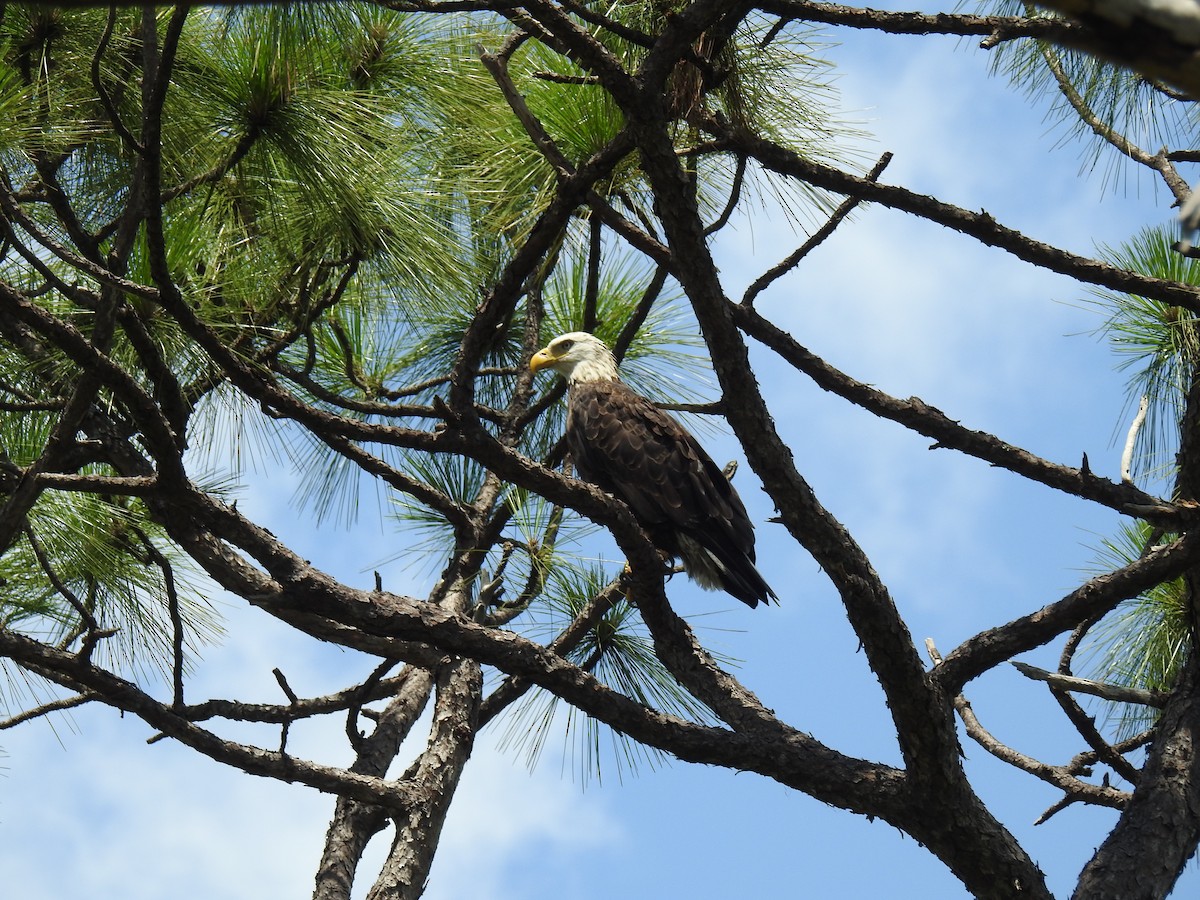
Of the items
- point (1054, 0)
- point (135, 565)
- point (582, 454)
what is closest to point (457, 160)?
point (582, 454)

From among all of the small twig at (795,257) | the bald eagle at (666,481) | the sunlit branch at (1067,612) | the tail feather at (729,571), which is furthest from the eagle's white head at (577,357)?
the sunlit branch at (1067,612)

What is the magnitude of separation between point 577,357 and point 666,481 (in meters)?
0.88

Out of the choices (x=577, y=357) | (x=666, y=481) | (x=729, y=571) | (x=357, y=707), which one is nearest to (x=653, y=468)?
(x=666, y=481)

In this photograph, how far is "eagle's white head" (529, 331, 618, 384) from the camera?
14.5 ft

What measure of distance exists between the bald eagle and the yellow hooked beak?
0.83 ft

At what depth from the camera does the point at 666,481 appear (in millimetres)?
3791

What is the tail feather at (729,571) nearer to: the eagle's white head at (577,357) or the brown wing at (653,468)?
the brown wing at (653,468)

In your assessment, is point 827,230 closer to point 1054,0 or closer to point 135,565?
point 1054,0

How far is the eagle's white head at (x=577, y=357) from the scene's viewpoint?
4.41m

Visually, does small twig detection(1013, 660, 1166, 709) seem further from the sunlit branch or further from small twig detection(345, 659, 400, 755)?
small twig detection(345, 659, 400, 755)

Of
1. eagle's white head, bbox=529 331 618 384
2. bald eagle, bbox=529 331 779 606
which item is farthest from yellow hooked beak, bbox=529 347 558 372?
bald eagle, bbox=529 331 779 606

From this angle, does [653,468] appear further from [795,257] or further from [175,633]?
[175,633]

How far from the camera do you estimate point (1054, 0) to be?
85cm

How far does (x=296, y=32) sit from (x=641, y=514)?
1.83 metres
